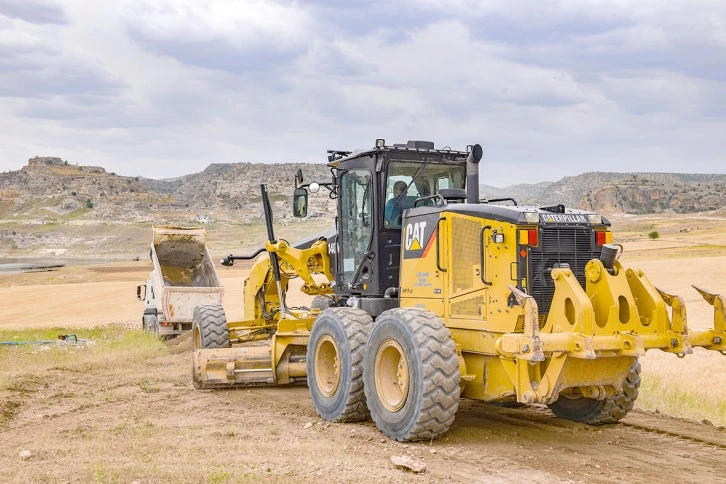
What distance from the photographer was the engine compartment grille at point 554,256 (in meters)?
9.27

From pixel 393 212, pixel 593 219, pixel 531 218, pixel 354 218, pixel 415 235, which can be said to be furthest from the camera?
pixel 354 218

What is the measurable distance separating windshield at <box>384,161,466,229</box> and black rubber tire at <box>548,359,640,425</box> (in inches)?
130

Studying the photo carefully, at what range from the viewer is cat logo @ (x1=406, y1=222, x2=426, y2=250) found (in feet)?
33.8

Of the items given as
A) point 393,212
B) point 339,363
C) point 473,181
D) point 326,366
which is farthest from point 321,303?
point 473,181

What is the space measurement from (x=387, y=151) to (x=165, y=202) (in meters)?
180

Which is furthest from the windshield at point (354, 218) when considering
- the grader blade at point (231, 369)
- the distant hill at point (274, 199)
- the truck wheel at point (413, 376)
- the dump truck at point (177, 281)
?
the distant hill at point (274, 199)

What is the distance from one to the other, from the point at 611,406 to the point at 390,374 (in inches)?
109

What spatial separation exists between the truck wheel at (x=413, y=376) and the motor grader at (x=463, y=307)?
0.02 metres

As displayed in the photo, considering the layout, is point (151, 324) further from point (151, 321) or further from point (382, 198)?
point (382, 198)

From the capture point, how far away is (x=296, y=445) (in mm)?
9039

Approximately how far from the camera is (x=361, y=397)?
10.4 meters

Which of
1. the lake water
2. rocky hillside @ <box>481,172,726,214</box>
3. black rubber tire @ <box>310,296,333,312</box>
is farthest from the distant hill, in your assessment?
black rubber tire @ <box>310,296,333,312</box>

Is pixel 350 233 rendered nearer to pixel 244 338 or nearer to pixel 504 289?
pixel 504 289

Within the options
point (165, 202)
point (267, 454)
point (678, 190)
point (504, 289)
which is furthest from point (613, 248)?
point (165, 202)
